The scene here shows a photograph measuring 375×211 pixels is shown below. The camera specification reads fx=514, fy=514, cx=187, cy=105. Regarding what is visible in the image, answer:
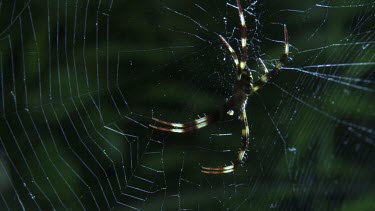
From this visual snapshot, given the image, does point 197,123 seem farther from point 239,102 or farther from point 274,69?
point 274,69

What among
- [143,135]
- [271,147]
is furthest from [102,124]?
[271,147]

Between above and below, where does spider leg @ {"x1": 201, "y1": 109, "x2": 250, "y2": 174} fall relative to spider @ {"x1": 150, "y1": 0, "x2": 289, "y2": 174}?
below

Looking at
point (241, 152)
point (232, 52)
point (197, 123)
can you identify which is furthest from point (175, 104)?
point (232, 52)

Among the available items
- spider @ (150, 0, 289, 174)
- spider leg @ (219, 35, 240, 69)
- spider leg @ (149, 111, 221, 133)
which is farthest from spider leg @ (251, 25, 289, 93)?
spider leg @ (149, 111, 221, 133)

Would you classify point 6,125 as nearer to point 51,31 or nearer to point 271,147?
point 51,31

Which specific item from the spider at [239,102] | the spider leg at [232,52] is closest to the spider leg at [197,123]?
the spider at [239,102]

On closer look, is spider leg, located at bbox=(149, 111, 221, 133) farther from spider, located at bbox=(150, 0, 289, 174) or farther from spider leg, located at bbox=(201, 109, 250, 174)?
spider leg, located at bbox=(201, 109, 250, 174)

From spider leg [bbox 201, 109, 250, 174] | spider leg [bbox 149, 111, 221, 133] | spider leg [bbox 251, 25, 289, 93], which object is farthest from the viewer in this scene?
spider leg [bbox 201, 109, 250, 174]
